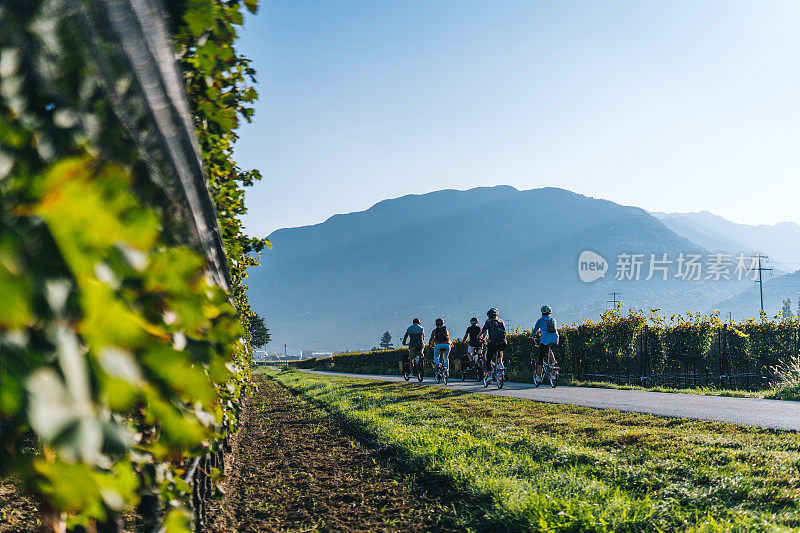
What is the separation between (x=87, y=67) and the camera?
0.98 m

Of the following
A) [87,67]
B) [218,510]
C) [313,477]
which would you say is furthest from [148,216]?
[313,477]

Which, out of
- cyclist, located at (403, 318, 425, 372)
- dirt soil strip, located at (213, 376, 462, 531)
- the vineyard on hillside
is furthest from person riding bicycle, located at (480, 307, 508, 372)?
dirt soil strip, located at (213, 376, 462, 531)

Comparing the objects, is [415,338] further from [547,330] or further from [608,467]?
[608,467]

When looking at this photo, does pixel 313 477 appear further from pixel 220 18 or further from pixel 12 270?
pixel 12 270

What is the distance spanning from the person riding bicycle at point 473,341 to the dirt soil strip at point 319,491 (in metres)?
8.83

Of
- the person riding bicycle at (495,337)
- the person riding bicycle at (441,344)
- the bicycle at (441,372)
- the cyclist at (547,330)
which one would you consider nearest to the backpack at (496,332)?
the person riding bicycle at (495,337)

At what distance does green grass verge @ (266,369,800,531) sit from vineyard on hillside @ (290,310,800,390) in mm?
11050

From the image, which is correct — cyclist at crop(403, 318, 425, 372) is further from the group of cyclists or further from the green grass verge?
the green grass verge

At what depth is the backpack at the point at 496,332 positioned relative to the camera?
14508 mm

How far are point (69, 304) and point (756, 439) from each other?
22.3 ft

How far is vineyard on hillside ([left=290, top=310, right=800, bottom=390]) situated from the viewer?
16.4 metres

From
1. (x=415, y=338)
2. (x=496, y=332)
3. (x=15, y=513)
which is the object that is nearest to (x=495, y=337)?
(x=496, y=332)

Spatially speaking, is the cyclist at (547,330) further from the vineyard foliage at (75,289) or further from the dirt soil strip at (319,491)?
the vineyard foliage at (75,289)

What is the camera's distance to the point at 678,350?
17.7 m
